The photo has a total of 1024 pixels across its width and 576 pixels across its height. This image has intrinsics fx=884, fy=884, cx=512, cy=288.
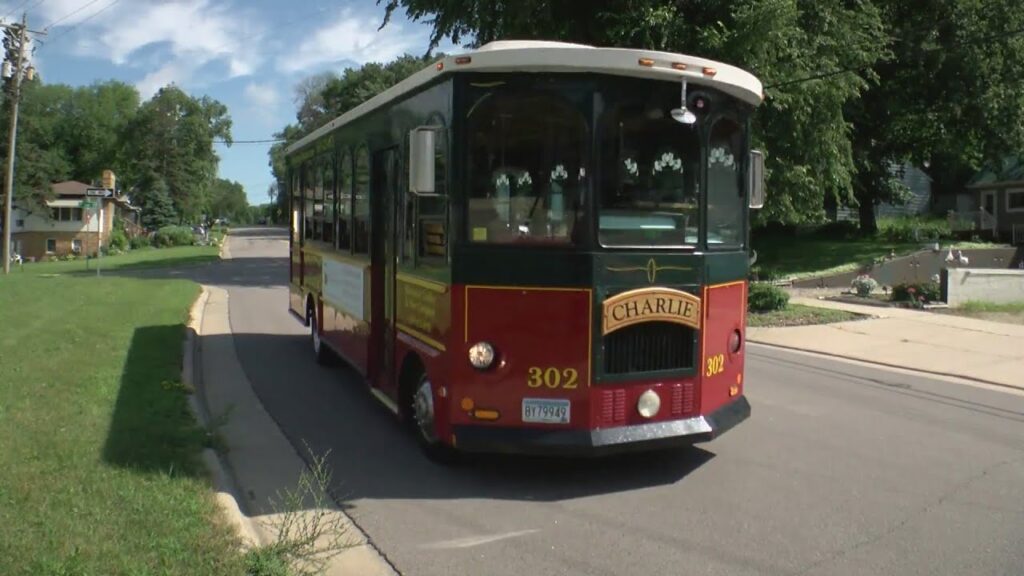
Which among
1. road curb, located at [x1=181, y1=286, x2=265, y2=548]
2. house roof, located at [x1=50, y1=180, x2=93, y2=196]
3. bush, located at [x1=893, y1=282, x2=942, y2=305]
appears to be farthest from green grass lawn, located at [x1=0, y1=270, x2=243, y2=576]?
house roof, located at [x1=50, y1=180, x2=93, y2=196]

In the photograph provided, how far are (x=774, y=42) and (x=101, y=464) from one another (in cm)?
1739

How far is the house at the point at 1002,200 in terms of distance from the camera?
37594 mm

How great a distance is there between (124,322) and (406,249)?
880 cm

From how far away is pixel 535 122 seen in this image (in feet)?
19.0

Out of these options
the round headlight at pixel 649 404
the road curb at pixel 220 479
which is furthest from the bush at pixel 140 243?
the round headlight at pixel 649 404

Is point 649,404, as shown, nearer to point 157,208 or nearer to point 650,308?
point 650,308

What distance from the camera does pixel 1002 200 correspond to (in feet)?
132

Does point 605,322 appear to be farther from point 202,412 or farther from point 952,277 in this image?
point 952,277

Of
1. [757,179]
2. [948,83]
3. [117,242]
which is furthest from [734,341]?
[117,242]

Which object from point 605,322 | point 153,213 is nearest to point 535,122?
point 605,322

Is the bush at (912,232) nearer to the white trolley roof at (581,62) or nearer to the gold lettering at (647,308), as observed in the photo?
the white trolley roof at (581,62)

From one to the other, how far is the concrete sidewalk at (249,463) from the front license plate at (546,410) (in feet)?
4.32

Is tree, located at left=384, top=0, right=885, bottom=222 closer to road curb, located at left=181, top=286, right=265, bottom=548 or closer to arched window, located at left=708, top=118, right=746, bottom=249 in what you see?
road curb, located at left=181, top=286, right=265, bottom=548

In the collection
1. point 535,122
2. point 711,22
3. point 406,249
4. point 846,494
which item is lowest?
point 846,494
